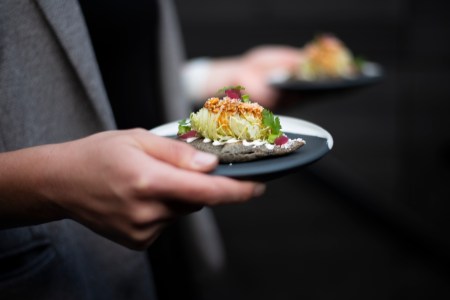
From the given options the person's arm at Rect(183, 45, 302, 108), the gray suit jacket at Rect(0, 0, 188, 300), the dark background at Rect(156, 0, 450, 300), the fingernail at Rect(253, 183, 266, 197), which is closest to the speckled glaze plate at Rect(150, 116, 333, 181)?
the fingernail at Rect(253, 183, 266, 197)

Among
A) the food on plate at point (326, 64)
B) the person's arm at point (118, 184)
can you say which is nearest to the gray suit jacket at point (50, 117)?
the person's arm at point (118, 184)

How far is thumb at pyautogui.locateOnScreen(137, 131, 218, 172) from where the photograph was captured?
0.53 meters

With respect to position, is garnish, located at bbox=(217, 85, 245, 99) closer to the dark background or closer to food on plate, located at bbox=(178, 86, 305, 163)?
food on plate, located at bbox=(178, 86, 305, 163)

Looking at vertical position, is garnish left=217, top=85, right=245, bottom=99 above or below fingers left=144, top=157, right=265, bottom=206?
above

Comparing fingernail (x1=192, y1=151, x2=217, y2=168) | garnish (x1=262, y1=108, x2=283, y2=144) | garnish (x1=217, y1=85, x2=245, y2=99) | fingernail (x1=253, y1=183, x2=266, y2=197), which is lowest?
fingernail (x1=253, y1=183, x2=266, y2=197)

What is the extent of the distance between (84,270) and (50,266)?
2.9 inches

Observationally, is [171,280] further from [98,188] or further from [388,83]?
[388,83]

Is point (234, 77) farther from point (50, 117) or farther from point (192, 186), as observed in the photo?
point (192, 186)

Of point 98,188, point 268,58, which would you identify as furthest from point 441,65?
point 98,188

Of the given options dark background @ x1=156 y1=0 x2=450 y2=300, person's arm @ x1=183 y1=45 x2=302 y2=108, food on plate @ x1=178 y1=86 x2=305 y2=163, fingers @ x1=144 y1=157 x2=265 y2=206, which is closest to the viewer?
fingers @ x1=144 y1=157 x2=265 y2=206

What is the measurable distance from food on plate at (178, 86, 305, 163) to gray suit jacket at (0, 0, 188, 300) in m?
0.14

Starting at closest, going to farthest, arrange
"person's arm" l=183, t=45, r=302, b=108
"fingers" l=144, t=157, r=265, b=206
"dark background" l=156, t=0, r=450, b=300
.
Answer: "fingers" l=144, t=157, r=265, b=206 → "person's arm" l=183, t=45, r=302, b=108 → "dark background" l=156, t=0, r=450, b=300

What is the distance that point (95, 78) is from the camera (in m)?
0.72

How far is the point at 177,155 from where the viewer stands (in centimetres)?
53
